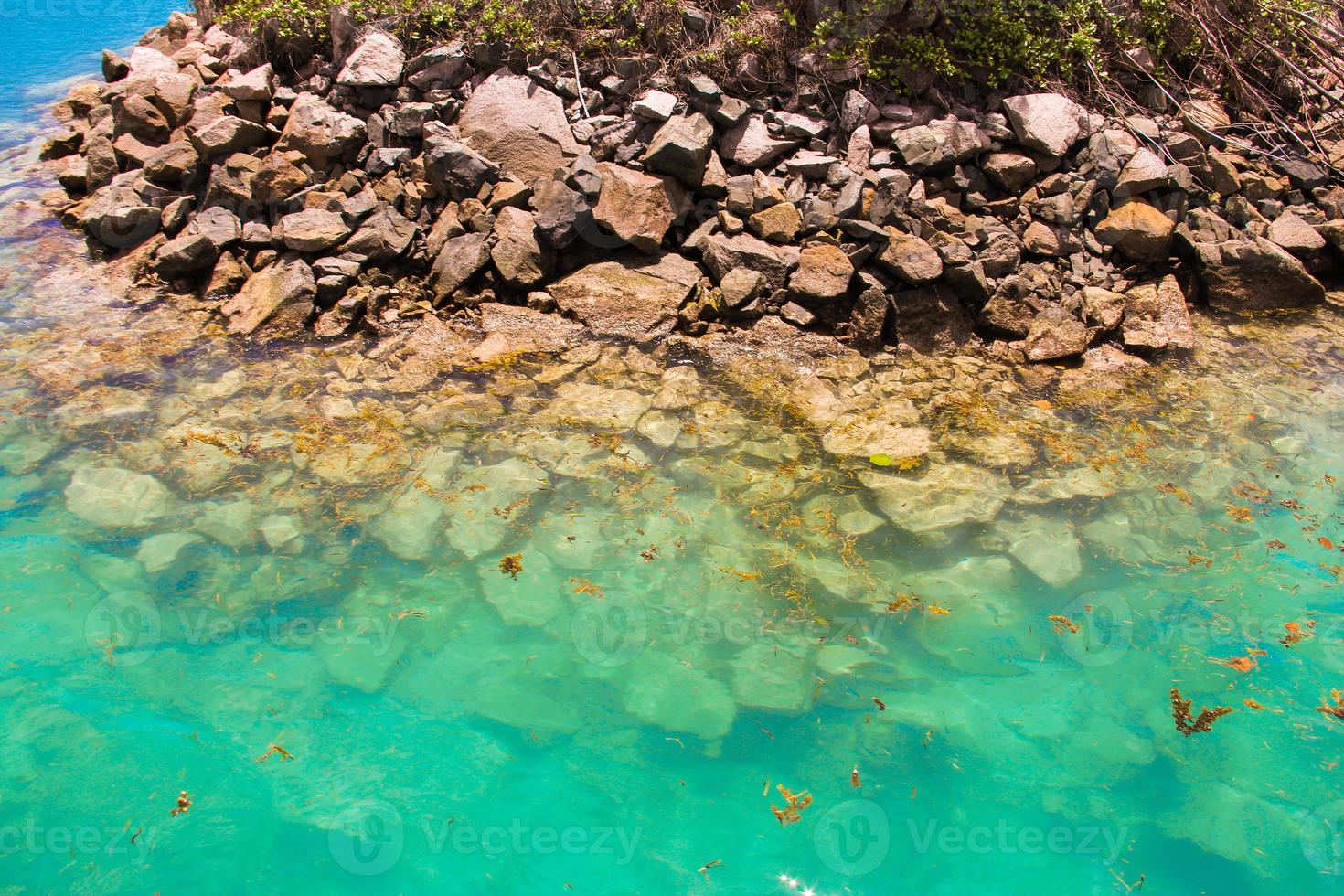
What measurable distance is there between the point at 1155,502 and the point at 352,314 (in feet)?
15.6

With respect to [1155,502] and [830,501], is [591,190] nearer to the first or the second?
[830,501]

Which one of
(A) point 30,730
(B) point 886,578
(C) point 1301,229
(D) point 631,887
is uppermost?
(C) point 1301,229

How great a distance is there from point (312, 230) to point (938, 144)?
14.2 feet

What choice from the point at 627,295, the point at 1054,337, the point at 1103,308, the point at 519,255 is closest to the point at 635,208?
the point at 627,295

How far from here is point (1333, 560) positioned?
4.32m

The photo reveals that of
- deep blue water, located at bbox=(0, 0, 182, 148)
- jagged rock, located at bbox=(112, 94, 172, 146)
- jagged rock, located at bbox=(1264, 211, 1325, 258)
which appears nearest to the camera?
jagged rock, located at bbox=(1264, 211, 1325, 258)

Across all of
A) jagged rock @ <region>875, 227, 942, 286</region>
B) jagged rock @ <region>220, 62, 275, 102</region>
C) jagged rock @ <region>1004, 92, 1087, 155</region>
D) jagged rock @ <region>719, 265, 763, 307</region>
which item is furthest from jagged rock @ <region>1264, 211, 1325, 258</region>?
jagged rock @ <region>220, 62, 275, 102</region>

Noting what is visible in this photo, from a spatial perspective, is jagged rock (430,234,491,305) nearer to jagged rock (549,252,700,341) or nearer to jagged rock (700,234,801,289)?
jagged rock (549,252,700,341)

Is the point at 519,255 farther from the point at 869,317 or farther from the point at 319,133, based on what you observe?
the point at 869,317

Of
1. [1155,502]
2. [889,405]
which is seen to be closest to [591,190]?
[889,405]

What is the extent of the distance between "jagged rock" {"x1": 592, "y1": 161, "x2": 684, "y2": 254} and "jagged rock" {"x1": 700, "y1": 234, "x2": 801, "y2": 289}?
39 cm

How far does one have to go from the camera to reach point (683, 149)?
615 centimetres

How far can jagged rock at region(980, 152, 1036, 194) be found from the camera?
647cm

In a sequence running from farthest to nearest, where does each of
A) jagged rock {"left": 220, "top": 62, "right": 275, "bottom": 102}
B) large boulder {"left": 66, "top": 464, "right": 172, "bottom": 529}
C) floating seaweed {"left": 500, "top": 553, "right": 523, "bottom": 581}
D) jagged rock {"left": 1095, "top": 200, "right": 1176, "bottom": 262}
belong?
jagged rock {"left": 220, "top": 62, "right": 275, "bottom": 102}, jagged rock {"left": 1095, "top": 200, "right": 1176, "bottom": 262}, large boulder {"left": 66, "top": 464, "right": 172, "bottom": 529}, floating seaweed {"left": 500, "top": 553, "right": 523, "bottom": 581}
